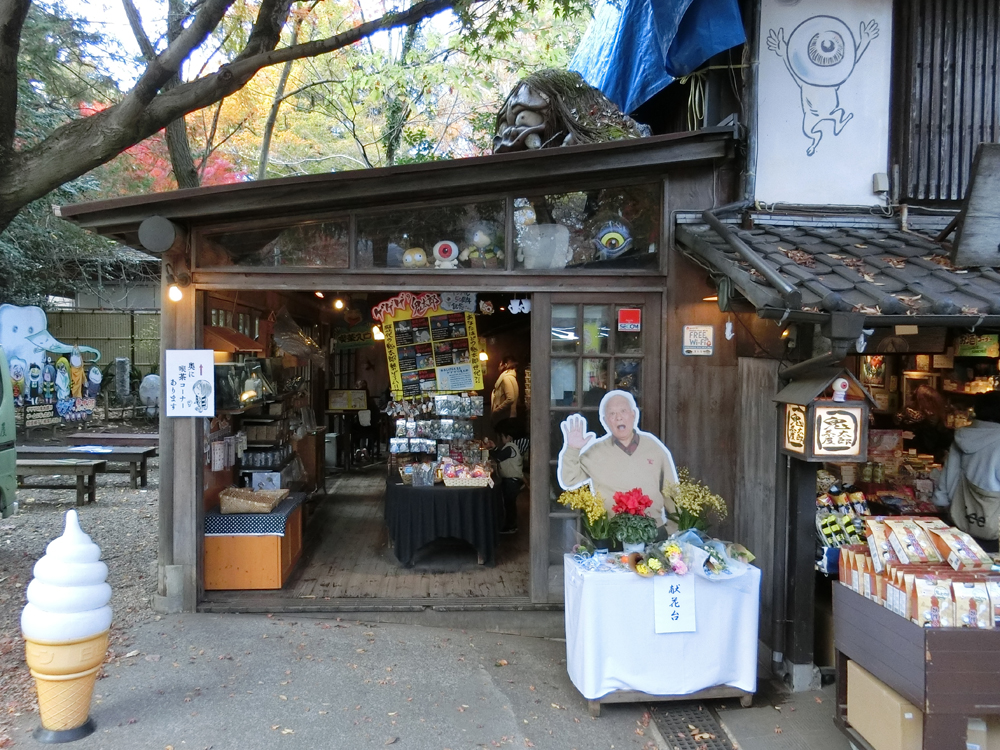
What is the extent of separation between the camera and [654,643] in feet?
15.7

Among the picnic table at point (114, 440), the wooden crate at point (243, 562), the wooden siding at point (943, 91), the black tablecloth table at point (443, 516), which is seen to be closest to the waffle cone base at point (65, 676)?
the wooden crate at point (243, 562)

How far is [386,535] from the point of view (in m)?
9.32

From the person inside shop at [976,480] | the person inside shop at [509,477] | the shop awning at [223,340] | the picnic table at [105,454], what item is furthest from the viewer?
the picnic table at [105,454]

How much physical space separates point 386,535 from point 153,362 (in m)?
15.6

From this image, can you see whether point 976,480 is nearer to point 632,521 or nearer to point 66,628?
point 632,521

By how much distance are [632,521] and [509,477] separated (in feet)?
14.0

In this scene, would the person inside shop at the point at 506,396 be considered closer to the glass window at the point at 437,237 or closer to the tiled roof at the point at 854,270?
the glass window at the point at 437,237

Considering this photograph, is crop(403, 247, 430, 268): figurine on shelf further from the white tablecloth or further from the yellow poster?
the white tablecloth

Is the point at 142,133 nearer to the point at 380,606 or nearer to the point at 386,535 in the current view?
the point at 380,606

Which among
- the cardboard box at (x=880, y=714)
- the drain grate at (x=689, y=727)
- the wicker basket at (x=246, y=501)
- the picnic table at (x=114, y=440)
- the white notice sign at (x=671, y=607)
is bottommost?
the drain grate at (x=689, y=727)

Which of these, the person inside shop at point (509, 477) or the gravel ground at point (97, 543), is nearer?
the gravel ground at point (97, 543)

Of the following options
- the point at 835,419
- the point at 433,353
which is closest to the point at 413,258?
the point at 433,353

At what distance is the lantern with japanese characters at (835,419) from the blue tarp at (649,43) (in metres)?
3.26

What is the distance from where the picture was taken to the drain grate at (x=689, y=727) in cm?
453
